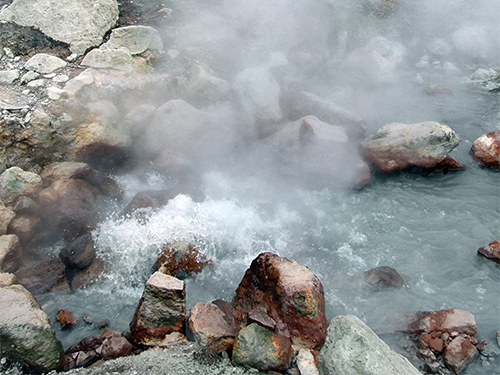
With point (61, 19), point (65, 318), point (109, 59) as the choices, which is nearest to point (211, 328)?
point (65, 318)

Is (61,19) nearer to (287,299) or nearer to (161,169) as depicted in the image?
(161,169)

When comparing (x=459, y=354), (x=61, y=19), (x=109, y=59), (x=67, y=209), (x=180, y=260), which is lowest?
(x=180, y=260)

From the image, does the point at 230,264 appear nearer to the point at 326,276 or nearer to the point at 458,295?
the point at 326,276

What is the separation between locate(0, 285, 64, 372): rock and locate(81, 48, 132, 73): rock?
393cm

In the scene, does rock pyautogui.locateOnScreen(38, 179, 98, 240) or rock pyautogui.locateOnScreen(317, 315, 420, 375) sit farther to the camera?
rock pyautogui.locateOnScreen(38, 179, 98, 240)

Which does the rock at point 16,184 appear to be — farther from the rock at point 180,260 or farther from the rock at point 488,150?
the rock at point 488,150

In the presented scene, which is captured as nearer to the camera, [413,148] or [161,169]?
[161,169]

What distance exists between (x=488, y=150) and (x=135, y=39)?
6.14 m

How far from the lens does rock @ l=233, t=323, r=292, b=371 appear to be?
3.54 m

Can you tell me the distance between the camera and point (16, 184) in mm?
5016

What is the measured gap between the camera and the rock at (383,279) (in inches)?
181

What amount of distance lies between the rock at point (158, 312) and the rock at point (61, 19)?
4.43 meters

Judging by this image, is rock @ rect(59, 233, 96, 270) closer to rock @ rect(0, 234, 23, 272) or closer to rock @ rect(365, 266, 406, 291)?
rock @ rect(0, 234, 23, 272)

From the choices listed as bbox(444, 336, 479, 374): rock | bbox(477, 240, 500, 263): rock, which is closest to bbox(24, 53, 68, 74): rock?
bbox(444, 336, 479, 374): rock
